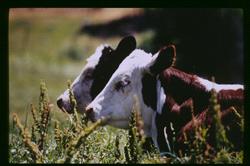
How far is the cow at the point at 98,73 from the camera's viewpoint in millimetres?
7254

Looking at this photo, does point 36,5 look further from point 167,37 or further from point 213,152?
point 167,37

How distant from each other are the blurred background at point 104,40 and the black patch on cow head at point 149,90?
260 cm

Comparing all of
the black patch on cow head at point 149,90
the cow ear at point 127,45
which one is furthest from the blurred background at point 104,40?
Answer: the black patch on cow head at point 149,90

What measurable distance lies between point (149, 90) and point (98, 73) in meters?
1.12

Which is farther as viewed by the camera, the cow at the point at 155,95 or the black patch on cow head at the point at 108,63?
the black patch on cow head at the point at 108,63

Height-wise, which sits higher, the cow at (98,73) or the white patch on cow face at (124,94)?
the cow at (98,73)

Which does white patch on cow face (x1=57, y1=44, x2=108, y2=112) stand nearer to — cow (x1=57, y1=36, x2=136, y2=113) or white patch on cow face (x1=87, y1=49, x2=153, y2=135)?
cow (x1=57, y1=36, x2=136, y2=113)

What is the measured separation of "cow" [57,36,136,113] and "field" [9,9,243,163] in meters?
0.24

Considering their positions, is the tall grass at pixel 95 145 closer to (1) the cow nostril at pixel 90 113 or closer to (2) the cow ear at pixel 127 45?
(1) the cow nostril at pixel 90 113

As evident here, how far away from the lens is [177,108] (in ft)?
20.4

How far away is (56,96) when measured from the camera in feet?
37.5

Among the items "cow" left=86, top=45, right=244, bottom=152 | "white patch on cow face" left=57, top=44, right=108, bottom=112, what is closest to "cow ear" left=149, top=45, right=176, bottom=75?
"cow" left=86, top=45, right=244, bottom=152

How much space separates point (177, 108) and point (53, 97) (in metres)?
5.38
